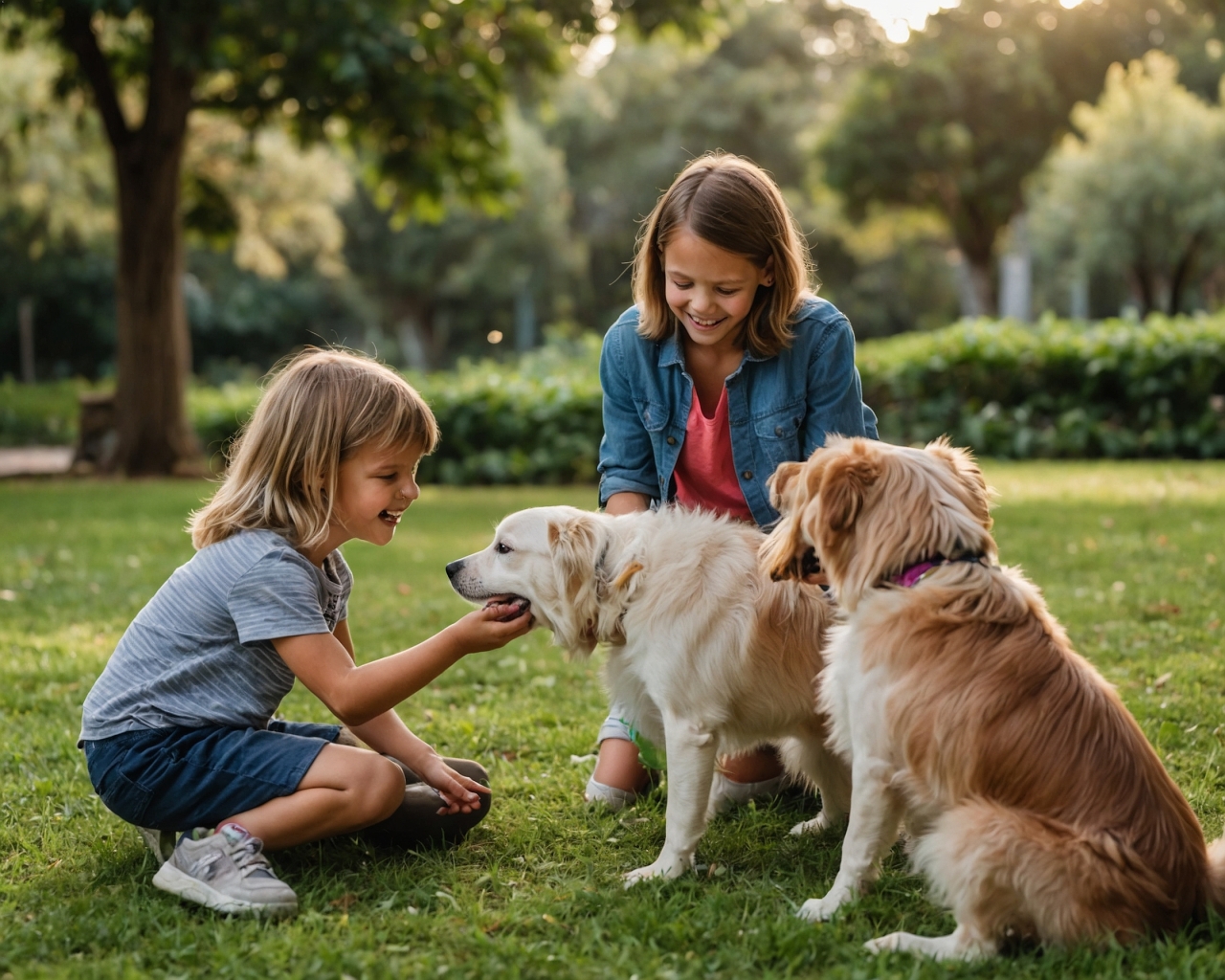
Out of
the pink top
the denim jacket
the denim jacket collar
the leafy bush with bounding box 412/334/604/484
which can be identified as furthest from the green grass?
the leafy bush with bounding box 412/334/604/484

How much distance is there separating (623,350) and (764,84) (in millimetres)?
49726

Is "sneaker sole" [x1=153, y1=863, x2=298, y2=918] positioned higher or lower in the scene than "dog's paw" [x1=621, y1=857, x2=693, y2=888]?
higher

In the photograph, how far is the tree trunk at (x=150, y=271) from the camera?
14.7 m

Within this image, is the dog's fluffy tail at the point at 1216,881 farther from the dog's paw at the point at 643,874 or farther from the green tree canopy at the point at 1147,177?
the green tree canopy at the point at 1147,177

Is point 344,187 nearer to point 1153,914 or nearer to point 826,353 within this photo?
point 826,353

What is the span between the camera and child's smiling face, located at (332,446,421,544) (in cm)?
363

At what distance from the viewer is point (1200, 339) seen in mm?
13609

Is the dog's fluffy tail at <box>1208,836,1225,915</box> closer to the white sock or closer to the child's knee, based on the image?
the white sock

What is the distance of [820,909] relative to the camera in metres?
3.20

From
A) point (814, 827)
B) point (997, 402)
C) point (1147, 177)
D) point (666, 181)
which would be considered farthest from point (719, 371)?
point (666, 181)

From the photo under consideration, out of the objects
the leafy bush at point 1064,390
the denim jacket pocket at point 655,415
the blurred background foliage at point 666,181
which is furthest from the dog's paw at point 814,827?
the leafy bush at point 1064,390

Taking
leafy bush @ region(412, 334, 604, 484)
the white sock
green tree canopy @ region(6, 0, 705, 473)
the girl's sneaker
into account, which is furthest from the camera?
leafy bush @ region(412, 334, 604, 484)

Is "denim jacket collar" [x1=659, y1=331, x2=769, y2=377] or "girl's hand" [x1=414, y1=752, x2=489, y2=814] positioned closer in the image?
"girl's hand" [x1=414, y1=752, x2=489, y2=814]

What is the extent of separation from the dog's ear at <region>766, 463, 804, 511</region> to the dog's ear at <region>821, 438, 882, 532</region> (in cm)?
19
